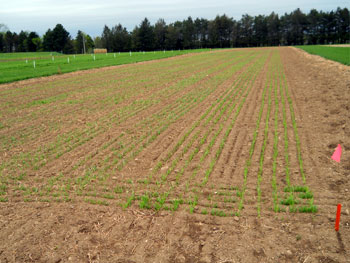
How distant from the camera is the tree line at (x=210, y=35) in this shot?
96.1m

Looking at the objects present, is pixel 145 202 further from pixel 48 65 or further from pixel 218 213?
pixel 48 65

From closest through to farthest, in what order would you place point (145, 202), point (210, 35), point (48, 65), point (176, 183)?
point (145, 202) → point (176, 183) → point (48, 65) → point (210, 35)

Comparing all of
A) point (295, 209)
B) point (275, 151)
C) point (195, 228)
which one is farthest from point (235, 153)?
point (195, 228)

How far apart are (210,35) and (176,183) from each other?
115m

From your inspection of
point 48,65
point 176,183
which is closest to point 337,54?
point 176,183

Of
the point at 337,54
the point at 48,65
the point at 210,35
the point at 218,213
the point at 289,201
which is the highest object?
the point at 210,35

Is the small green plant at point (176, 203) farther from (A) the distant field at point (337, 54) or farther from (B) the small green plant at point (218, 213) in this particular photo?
(A) the distant field at point (337, 54)

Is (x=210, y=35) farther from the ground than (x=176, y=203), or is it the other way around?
(x=210, y=35)

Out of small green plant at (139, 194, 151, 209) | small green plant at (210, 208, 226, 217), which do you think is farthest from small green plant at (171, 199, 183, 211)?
small green plant at (210, 208, 226, 217)

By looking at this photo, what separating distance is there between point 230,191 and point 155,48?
99925 mm

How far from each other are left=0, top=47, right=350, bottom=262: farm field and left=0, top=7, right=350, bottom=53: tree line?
90747 mm

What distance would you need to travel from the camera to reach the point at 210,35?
370 ft

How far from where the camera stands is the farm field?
13.9 ft

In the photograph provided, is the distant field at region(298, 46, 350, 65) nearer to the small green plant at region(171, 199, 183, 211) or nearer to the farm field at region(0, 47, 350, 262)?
the farm field at region(0, 47, 350, 262)
